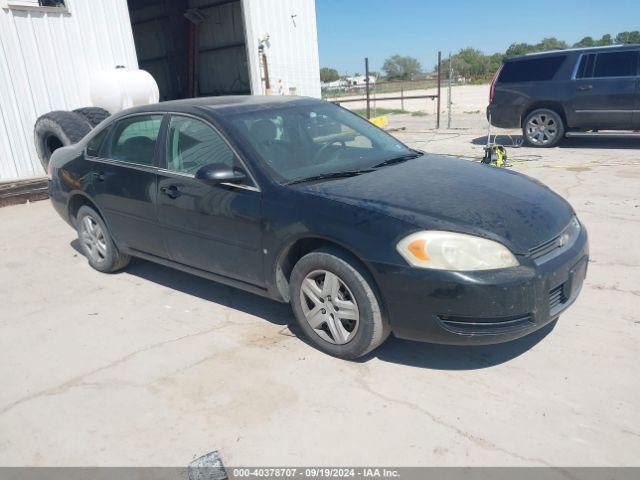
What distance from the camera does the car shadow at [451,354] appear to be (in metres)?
3.18

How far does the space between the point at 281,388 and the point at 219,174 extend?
139cm

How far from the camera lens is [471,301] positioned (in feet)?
9.02

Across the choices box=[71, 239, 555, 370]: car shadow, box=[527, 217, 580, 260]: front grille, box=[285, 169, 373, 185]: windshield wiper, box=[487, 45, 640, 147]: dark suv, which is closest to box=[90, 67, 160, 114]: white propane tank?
box=[71, 239, 555, 370]: car shadow

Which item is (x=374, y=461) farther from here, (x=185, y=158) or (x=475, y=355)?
(x=185, y=158)

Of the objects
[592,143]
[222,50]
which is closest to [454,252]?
[592,143]

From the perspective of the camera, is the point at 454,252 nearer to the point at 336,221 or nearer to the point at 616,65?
the point at 336,221

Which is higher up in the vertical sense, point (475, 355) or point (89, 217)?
point (89, 217)

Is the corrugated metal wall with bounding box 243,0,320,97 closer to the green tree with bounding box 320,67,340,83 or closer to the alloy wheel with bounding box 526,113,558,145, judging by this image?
the alloy wheel with bounding box 526,113,558,145

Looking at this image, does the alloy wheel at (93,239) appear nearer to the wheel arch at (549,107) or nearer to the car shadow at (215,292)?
the car shadow at (215,292)

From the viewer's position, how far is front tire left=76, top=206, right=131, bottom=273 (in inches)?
191

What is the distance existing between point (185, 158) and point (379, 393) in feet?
7.30

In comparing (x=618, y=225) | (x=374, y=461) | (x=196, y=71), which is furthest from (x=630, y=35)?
(x=374, y=461)

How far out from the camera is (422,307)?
2836mm

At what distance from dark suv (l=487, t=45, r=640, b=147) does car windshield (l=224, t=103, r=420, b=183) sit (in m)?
7.29
